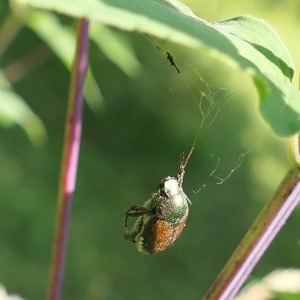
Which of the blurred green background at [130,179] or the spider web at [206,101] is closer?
the spider web at [206,101]

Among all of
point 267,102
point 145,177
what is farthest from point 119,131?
point 267,102

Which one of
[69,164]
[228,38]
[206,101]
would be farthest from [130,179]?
[228,38]

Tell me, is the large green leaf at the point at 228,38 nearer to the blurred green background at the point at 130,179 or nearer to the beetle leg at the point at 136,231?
the beetle leg at the point at 136,231

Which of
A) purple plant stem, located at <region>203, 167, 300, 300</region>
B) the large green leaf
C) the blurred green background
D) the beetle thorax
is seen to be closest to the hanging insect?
the beetle thorax

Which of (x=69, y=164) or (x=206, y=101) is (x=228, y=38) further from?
(x=206, y=101)

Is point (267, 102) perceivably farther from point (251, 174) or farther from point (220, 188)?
point (251, 174)

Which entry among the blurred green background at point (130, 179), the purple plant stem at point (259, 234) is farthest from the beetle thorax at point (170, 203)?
the blurred green background at point (130, 179)
